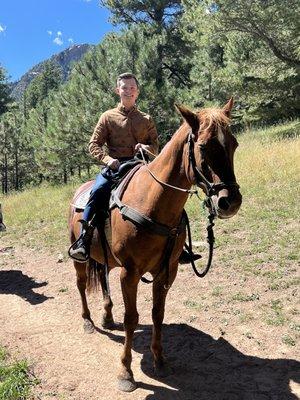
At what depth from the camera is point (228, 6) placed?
1534 centimetres

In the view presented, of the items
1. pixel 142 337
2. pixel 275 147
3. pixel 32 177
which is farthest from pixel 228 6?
pixel 32 177

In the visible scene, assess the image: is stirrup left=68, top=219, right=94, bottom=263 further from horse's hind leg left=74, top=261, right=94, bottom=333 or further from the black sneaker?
horse's hind leg left=74, top=261, right=94, bottom=333

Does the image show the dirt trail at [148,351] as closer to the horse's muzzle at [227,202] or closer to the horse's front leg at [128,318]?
the horse's front leg at [128,318]

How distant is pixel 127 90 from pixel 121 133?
474mm

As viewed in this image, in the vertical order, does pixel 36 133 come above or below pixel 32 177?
above

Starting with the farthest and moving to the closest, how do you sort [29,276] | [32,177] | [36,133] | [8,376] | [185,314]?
[32,177], [36,133], [29,276], [185,314], [8,376]

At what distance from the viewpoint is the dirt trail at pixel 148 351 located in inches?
159

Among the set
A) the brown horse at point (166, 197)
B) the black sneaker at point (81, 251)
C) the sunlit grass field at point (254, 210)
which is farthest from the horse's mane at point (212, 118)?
the sunlit grass field at point (254, 210)

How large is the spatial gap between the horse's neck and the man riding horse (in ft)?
2.44

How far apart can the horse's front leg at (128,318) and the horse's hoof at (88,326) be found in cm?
128

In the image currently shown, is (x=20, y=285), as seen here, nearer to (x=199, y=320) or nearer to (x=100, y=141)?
(x=199, y=320)

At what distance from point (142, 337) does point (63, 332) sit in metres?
1.07

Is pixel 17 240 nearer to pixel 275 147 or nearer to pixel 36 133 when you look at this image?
pixel 275 147

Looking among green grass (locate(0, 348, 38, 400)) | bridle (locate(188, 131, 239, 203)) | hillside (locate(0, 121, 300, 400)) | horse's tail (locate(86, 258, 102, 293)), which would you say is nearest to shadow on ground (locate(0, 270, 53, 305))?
hillside (locate(0, 121, 300, 400))
